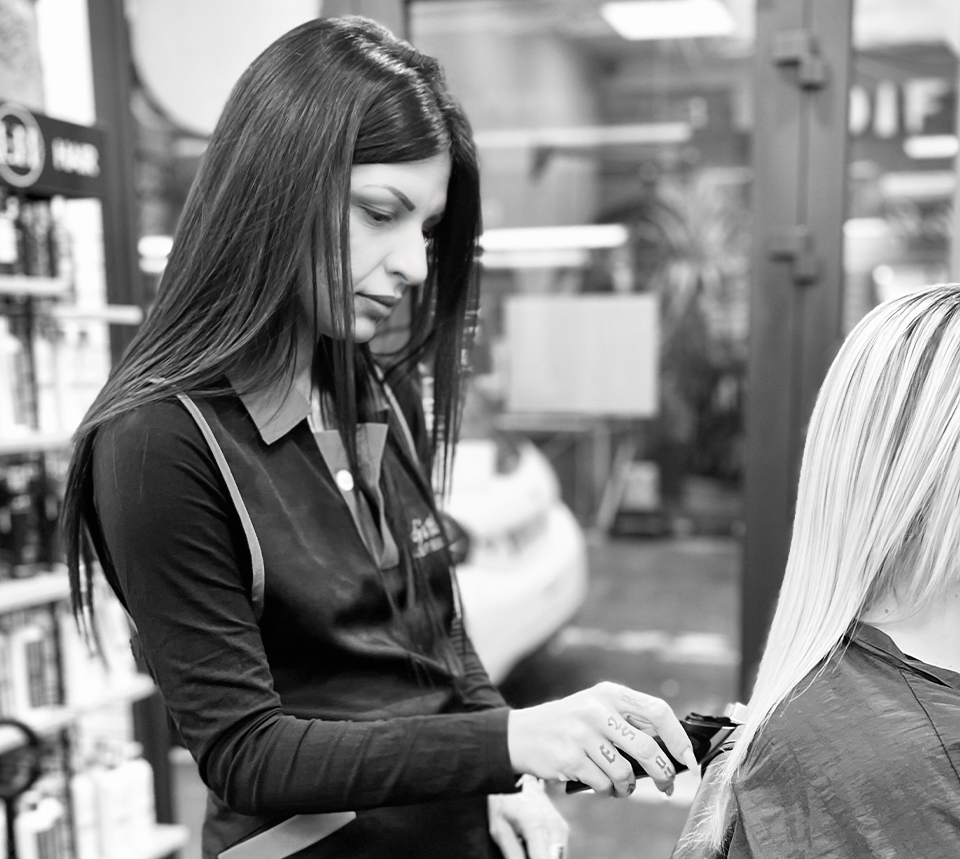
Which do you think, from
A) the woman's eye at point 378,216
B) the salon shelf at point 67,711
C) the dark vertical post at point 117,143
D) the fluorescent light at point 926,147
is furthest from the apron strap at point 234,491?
the fluorescent light at point 926,147

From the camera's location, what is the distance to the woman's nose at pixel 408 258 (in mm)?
994

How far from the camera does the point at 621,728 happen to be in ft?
2.81

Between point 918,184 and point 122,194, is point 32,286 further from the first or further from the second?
point 918,184

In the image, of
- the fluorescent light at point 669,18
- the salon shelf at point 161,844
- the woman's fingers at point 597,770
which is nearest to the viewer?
the woman's fingers at point 597,770

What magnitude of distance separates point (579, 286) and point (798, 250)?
2106 mm

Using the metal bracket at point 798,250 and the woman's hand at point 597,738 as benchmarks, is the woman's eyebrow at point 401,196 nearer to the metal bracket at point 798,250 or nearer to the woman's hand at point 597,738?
the woman's hand at point 597,738

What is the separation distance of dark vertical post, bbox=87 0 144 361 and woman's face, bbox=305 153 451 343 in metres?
1.70

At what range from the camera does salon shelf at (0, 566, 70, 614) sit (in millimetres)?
2062

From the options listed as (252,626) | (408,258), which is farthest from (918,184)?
(252,626)

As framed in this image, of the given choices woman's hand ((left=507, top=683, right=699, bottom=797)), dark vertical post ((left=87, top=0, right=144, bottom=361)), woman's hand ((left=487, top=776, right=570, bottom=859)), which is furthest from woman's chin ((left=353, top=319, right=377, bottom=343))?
dark vertical post ((left=87, top=0, right=144, bottom=361))

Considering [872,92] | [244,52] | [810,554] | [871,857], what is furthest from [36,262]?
[872,92]

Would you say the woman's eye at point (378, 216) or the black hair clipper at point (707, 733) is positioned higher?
the woman's eye at point (378, 216)

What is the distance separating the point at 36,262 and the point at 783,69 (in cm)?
171

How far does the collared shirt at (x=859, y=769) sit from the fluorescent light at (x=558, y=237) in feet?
12.3
